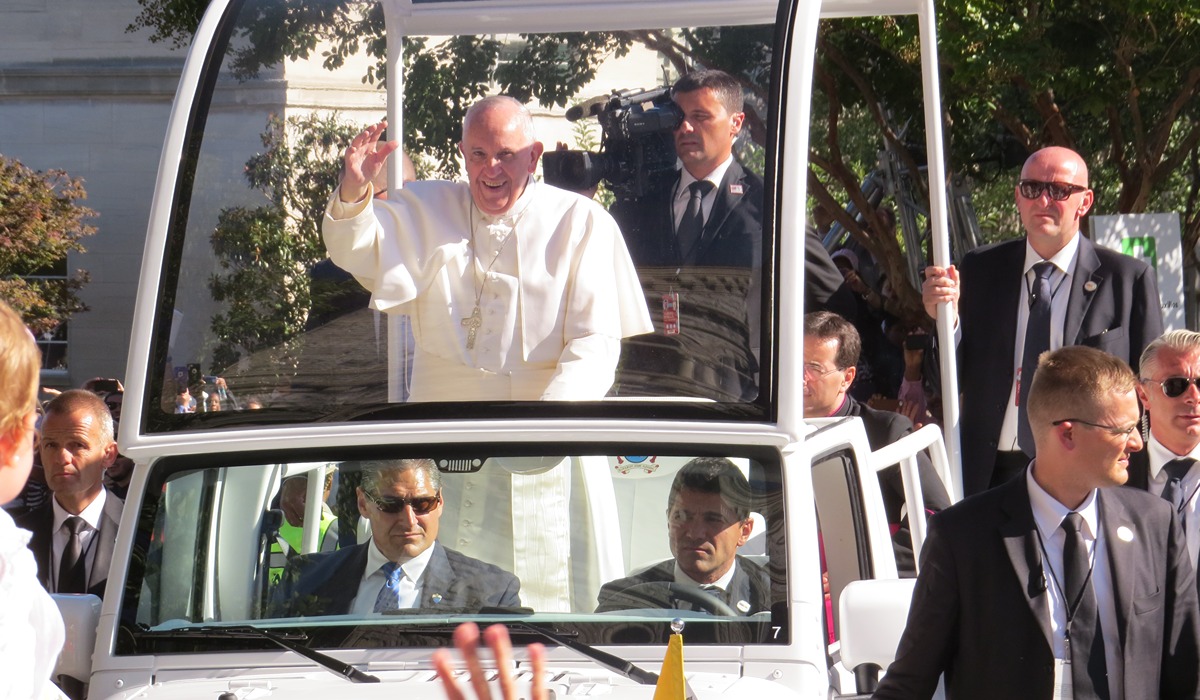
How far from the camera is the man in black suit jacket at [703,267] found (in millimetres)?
3689

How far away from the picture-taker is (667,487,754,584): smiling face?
11.7ft

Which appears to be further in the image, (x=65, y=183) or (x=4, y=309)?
(x=65, y=183)

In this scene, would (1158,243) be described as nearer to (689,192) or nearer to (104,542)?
(689,192)

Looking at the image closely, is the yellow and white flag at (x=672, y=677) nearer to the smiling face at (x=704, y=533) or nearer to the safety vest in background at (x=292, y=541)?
the smiling face at (x=704, y=533)

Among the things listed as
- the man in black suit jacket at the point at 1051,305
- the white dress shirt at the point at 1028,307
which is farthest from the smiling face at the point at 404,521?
the white dress shirt at the point at 1028,307

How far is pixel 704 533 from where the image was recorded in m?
3.57

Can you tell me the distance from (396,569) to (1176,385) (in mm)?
2576

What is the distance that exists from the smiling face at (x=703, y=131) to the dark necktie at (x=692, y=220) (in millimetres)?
36

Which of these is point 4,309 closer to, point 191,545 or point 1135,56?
point 191,545

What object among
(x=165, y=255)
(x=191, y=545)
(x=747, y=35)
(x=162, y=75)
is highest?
(x=162, y=75)

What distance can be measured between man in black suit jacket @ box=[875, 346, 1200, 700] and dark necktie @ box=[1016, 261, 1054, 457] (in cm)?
224

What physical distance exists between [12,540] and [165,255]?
5.48ft

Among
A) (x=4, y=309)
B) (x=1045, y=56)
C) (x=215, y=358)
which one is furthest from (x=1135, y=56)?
(x=4, y=309)

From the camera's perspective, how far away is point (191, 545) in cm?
371
